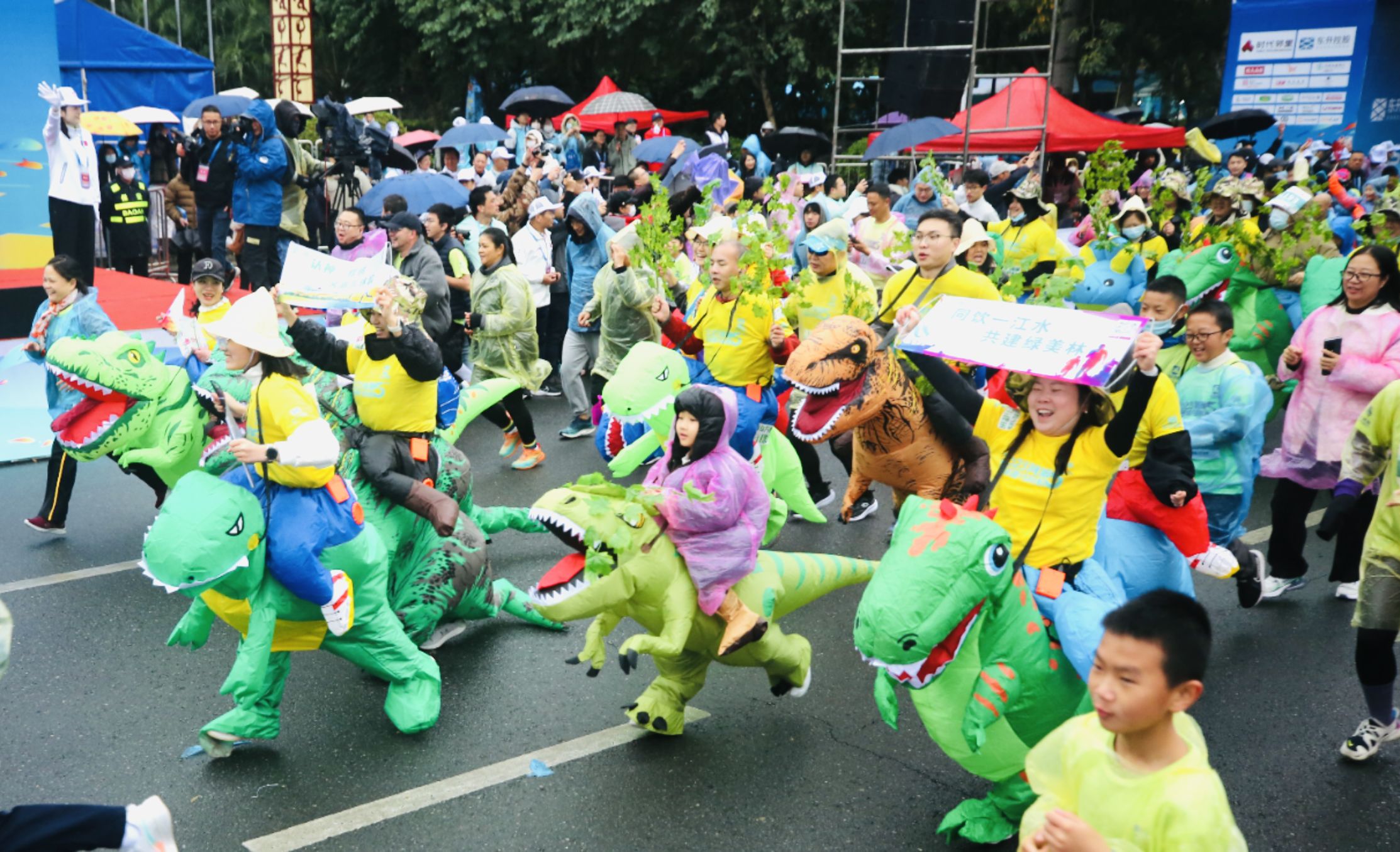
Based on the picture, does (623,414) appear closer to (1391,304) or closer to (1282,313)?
(1391,304)

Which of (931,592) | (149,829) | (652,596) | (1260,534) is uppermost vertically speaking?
(931,592)

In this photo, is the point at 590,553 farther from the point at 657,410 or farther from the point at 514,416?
the point at 514,416

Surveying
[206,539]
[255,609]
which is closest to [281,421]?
[206,539]

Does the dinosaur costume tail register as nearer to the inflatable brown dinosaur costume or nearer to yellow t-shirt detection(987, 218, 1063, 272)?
the inflatable brown dinosaur costume

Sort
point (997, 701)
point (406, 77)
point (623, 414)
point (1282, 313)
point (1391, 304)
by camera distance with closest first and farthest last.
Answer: point (997, 701), point (1391, 304), point (623, 414), point (1282, 313), point (406, 77)

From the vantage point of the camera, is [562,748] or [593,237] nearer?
[562,748]

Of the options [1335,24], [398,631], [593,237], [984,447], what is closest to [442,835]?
[398,631]

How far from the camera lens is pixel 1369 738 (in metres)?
4.80

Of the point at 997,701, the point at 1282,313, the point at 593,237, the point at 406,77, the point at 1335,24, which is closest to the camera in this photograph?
the point at 997,701

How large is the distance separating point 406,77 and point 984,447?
96.9ft

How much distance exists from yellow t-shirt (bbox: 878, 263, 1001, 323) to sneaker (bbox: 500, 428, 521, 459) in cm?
340

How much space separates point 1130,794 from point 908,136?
1255cm

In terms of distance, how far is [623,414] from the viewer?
623 centimetres

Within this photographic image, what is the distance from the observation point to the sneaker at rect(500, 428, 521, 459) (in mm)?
9117
